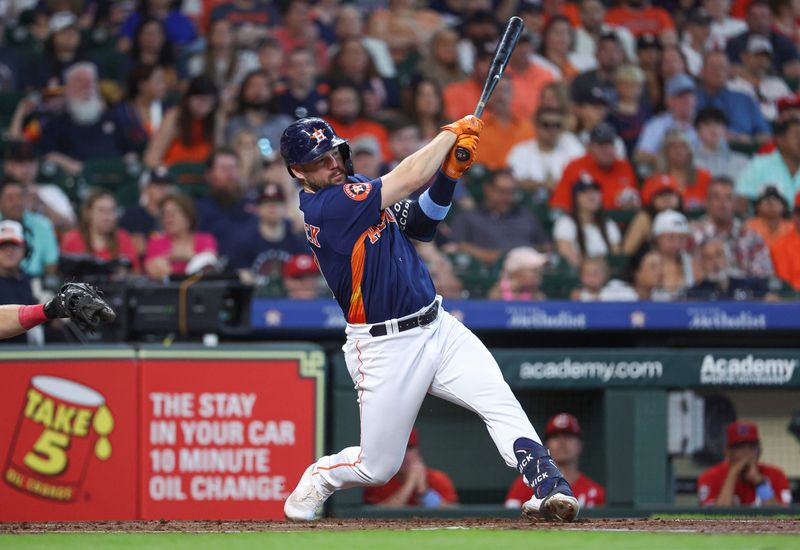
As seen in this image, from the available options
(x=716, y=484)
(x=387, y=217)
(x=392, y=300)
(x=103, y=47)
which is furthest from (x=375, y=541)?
(x=103, y=47)

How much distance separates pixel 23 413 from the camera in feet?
25.0

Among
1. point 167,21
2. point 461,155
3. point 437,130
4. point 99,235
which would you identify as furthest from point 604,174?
point 461,155

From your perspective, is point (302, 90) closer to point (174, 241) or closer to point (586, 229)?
point (174, 241)

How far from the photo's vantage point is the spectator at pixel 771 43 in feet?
41.2

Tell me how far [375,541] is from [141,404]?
11.0 ft

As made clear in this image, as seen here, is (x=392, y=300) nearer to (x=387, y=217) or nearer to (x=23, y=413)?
(x=387, y=217)

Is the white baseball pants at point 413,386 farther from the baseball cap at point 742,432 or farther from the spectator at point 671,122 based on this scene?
the spectator at point 671,122

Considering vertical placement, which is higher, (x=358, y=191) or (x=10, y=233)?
(x=10, y=233)

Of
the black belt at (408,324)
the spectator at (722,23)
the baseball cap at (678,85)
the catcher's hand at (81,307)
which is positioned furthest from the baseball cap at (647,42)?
the catcher's hand at (81,307)

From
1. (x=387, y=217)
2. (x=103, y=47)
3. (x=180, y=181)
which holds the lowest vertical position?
(x=387, y=217)

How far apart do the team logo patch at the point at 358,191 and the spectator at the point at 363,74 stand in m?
6.04

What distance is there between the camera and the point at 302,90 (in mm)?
11172

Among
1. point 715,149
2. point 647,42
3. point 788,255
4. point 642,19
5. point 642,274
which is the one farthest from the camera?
point 642,19

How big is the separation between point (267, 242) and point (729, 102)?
15.9 feet
